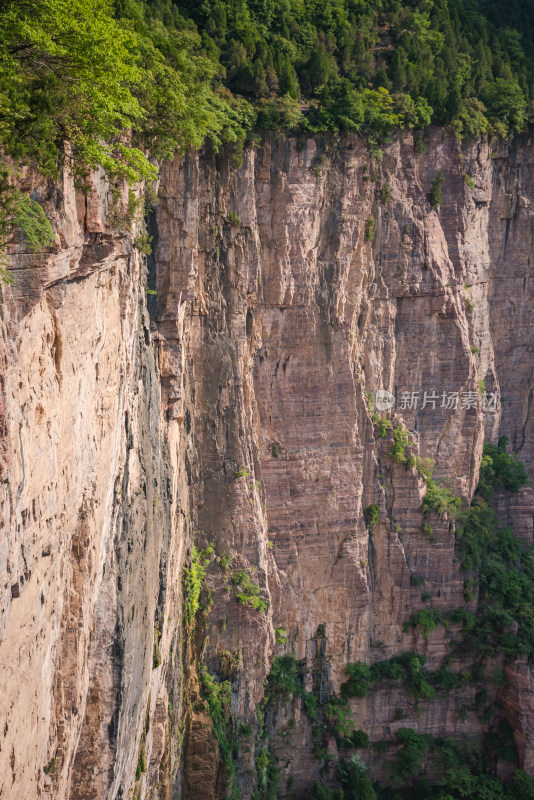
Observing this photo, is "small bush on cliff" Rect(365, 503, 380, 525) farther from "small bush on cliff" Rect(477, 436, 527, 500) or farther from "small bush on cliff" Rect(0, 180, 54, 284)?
"small bush on cliff" Rect(0, 180, 54, 284)

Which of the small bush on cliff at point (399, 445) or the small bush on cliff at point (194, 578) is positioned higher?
the small bush on cliff at point (399, 445)

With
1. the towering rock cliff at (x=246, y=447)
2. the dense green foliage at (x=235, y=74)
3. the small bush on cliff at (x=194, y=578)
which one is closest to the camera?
the dense green foliage at (x=235, y=74)

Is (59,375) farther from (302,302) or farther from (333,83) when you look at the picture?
(333,83)

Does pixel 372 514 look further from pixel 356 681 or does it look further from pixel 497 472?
pixel 497 472

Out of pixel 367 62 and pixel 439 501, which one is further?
pixel 439 501

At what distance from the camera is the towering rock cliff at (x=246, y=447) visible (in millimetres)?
10891

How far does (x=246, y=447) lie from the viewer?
22.5m

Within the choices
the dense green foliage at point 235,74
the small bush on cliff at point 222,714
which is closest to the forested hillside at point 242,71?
the dense green foliage at point 235,74

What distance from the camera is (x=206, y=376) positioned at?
21719 mm

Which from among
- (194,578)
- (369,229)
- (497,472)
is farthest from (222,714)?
Result: (369,229)

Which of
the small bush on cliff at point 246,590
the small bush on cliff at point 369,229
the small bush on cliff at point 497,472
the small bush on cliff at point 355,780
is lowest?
the small bush on cliff at point 355,780

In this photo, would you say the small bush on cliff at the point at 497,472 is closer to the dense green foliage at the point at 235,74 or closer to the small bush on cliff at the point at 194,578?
the dense green foliage at the point at 235,74

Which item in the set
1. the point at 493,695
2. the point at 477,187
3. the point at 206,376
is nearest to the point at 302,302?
the point at 206,376

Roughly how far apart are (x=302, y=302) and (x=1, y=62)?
14.7m
